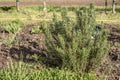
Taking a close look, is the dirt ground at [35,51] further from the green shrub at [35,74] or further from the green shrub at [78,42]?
the green shrub at [35,74]

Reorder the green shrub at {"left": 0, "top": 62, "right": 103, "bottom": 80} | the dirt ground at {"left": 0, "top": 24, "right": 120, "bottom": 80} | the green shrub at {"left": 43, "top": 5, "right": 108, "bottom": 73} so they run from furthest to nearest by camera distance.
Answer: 1. the dirt ground at {"left": 0, "top": 24, "right": 120, "bottom": 80}
2. the green shrub at {"left": 43, "top": 5, "right": 108, "bottom": 73}
3. the green shrub at {"left": 0, "top": 62, "right": 103, "bottom": 80}

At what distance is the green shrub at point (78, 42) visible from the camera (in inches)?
276

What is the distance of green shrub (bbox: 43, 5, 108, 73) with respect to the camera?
7004mm

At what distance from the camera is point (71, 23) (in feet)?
24.6

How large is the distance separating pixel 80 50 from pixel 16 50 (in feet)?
6.74

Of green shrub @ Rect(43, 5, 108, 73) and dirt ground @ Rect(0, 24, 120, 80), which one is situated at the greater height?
green shrub @ Rect(43, 5, 108, 73)

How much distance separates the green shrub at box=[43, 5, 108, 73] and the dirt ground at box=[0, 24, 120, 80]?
14.5 inches

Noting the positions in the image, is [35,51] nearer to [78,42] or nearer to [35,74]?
[78,42]

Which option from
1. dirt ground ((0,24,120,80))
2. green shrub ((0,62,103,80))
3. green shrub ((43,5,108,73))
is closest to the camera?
green shrub ((0,62,103,80))

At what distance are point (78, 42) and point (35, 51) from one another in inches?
62.6

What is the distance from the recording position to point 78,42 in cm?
715

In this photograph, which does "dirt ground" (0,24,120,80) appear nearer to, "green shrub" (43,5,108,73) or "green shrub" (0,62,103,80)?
"green shrub" (43,5,108,73)

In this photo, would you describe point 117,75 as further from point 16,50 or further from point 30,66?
point 16,50

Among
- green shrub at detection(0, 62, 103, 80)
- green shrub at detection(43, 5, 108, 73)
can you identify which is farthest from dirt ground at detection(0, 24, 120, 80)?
green shrub at detection(0, 62, 103, 80)
